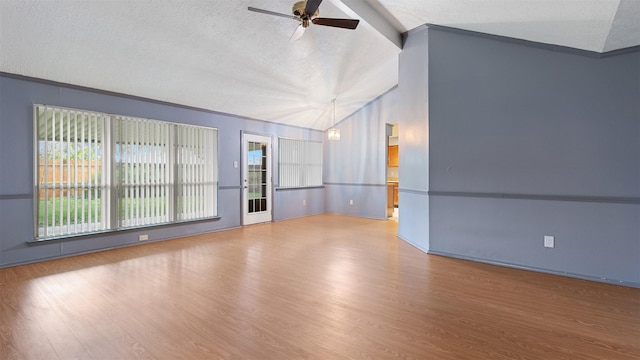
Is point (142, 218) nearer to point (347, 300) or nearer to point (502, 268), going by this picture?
point (347, 300)

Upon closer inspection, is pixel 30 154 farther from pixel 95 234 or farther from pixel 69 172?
pixel 95 234

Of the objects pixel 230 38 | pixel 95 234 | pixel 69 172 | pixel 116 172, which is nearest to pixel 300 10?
pixel 230 38

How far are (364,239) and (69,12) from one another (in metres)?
4.83

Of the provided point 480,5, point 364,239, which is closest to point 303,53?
point 480,5

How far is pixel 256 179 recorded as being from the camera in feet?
22.0

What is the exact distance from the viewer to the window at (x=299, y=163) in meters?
7.39

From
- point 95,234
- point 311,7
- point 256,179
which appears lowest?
point 95,234

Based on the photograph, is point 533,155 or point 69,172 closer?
point 533,155

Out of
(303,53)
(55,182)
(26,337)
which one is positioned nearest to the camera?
(26,337)

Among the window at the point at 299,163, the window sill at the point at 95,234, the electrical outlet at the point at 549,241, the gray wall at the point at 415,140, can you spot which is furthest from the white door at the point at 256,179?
the electrical outlet at the point at 549,241

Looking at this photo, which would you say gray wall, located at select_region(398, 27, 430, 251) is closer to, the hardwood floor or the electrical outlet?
the hardwood floor

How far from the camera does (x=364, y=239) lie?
5152 mm

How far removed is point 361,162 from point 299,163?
167cm

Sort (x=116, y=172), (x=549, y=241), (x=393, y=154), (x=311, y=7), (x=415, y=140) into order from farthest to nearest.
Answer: (x=393, y=154) → (x=415, y=140) → (x=116, y=172) → (x=549, y=241) → (x=311, y=7)
